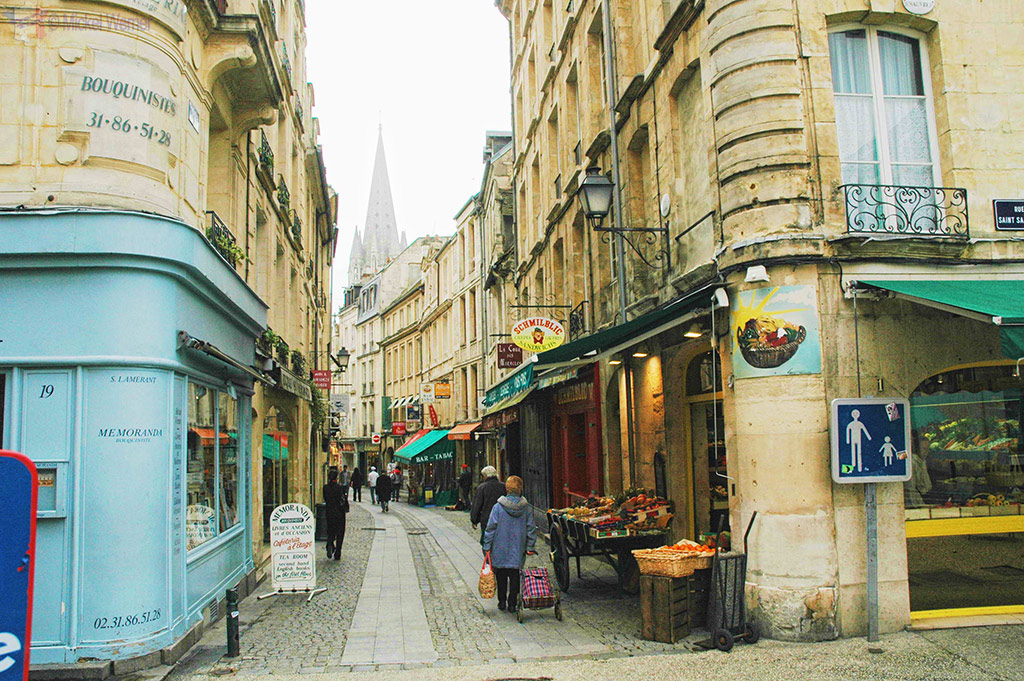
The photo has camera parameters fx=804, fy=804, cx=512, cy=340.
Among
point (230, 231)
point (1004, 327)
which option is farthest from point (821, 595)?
point (230, 231)

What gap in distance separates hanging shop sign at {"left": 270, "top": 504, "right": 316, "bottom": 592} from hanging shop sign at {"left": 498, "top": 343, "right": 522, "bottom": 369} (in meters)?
12.4

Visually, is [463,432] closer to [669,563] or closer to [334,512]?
[334,512]

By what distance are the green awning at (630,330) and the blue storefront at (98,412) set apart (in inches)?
180

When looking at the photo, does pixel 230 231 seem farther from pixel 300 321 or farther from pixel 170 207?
pixel 300 321

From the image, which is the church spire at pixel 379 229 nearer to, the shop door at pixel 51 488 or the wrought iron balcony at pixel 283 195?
the wrought iron balcony at pixel 283 195

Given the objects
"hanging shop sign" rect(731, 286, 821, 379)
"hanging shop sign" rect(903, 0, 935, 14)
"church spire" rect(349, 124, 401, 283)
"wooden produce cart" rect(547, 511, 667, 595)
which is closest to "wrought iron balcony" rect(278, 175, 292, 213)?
"wooden produce cart" rect(547, 511, 667, 595)

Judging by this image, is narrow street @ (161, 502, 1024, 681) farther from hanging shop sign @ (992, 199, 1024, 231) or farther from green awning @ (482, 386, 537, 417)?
green awning @ (482, 386, 537, 417)

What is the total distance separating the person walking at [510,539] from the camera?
9148 mm

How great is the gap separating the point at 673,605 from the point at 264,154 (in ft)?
34.4

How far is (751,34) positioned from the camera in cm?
805

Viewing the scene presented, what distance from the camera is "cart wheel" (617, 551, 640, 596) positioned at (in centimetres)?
988

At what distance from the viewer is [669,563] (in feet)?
24.5

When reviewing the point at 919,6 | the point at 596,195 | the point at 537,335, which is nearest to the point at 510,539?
the point at 596,195

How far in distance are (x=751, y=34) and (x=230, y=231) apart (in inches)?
279
